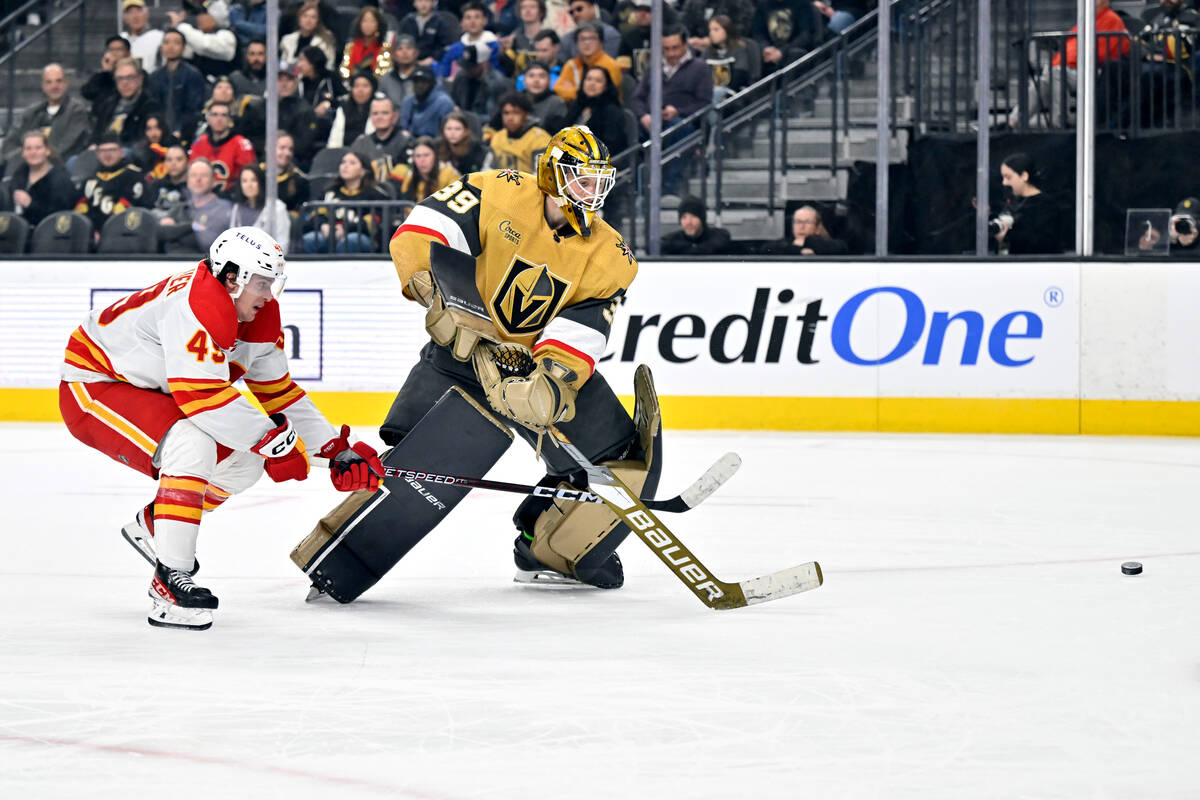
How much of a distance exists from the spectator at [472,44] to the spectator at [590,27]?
44cm

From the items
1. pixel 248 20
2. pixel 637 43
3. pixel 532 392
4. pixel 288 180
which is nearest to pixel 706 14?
pixel 637 43

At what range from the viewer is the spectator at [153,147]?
9016 mm

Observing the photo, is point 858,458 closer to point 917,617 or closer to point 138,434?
point 917,617

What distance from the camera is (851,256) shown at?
7.99m

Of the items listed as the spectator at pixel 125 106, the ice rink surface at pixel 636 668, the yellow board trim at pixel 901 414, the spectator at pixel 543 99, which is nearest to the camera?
the ice rink surface at pixel 636 668

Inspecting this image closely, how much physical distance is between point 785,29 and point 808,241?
1.61m

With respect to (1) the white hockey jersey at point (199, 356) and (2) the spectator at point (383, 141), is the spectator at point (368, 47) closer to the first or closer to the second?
(2) the spectator at point (383, 141)

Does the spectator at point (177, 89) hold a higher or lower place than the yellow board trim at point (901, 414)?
higher

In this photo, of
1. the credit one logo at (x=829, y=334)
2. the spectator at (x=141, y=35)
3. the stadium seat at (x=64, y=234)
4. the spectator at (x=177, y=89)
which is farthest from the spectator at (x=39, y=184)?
the credit one logo at (x=829, y=334)

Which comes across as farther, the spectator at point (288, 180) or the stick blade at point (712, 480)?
the spectator at point (288, 180)

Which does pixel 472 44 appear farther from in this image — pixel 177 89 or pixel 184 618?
pixel 184 618

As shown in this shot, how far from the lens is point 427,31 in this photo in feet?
31.1

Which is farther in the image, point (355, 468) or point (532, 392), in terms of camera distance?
point (532, 392)

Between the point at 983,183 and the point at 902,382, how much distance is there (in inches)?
41.0
